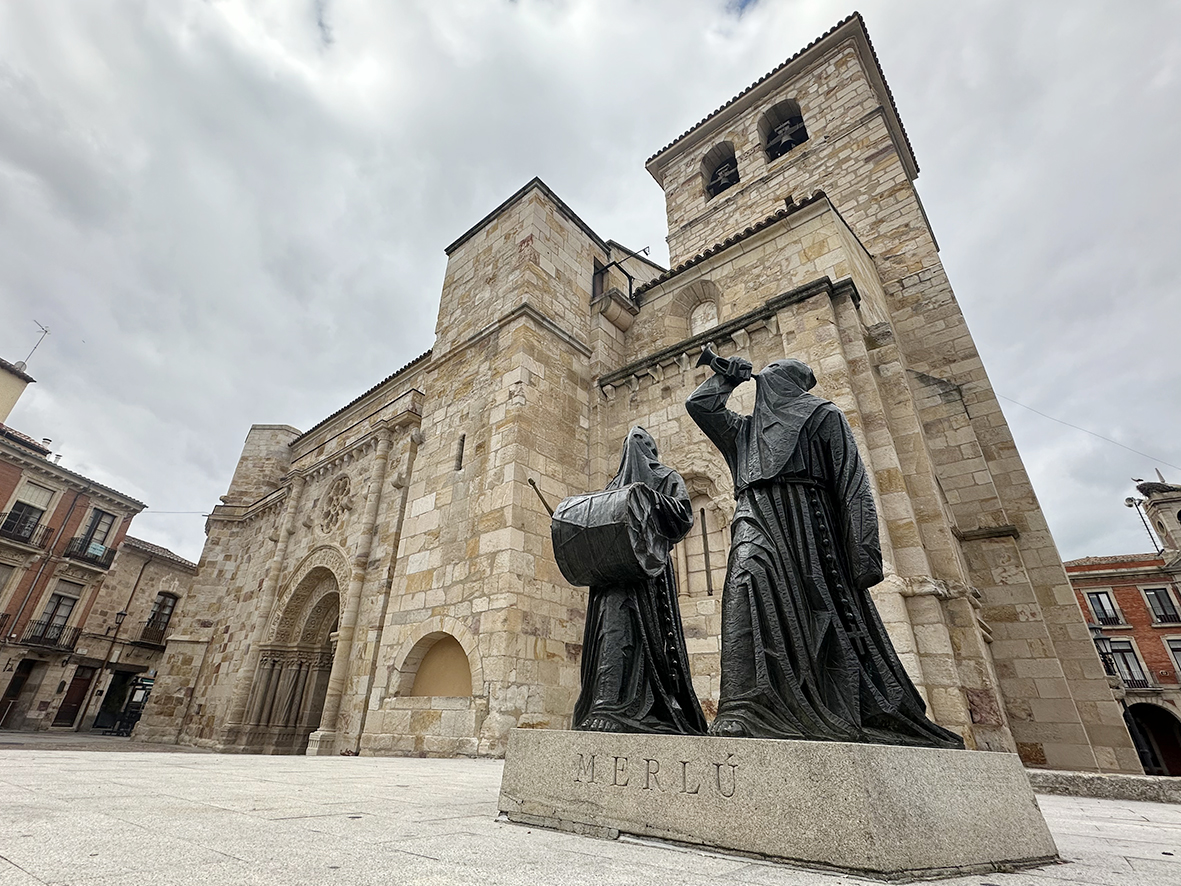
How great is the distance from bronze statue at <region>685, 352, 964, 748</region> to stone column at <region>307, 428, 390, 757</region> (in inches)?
345

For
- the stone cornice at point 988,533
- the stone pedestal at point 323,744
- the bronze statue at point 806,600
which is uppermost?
the stone cornice at point 988,533

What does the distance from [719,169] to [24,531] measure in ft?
90.2

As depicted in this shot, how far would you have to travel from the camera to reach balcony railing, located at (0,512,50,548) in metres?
19.0

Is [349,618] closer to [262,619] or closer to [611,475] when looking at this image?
[262,619]

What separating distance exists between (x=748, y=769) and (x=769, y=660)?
0.61m

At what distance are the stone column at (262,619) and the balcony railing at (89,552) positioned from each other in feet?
44.4

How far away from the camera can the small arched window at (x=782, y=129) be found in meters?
15.2

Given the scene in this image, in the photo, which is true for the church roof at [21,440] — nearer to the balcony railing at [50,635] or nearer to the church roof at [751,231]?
the balcony railing at [50,635]

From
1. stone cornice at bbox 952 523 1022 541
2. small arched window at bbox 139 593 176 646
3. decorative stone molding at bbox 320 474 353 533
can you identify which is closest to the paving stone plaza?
stone cornice at bbox 952 523 1022 541

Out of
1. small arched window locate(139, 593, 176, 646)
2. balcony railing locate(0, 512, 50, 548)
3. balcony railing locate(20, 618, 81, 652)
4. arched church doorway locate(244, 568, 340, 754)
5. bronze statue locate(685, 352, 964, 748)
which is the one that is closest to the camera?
bronze statue locate(685, 352, 964, 748)

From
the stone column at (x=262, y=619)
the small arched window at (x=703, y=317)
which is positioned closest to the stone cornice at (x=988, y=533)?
the small arched window at (x=703, y=317)

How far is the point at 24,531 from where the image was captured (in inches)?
778

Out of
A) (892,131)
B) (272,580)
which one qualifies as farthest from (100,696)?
(892,131)

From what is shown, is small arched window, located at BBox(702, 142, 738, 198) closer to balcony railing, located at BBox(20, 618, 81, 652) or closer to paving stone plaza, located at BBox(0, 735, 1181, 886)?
paving stone plaza, located at BBox(0, 735, 1181, 886)
